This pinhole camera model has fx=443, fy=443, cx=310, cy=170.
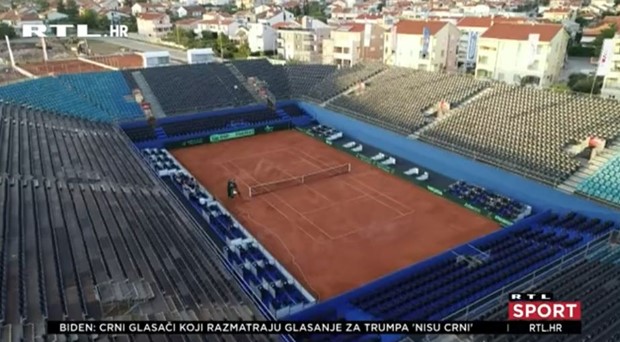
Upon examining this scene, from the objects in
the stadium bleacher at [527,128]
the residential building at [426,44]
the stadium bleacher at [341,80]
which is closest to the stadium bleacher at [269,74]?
the stadium bleacher at [341,80]

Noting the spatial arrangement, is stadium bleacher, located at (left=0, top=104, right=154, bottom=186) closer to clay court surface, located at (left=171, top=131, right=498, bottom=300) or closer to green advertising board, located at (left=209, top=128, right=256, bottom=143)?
clay court surface, located at (left=171, top=131, right=498, bottom=300)

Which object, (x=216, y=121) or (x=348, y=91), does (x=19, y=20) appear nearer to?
(x=216, y=121)

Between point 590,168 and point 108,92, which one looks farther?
point 108,92

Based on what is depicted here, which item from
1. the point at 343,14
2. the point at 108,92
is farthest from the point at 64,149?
the point at 343,14

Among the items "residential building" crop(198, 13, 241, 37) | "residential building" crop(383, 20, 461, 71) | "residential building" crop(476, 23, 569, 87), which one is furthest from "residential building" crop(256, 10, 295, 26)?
"residential building" crop(476, 23, 569, 87)

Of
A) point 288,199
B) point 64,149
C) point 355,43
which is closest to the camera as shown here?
point 64,149

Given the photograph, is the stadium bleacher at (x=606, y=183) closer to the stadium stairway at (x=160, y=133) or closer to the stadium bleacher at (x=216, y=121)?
the stadium bleacher at (x=216, y=121)
